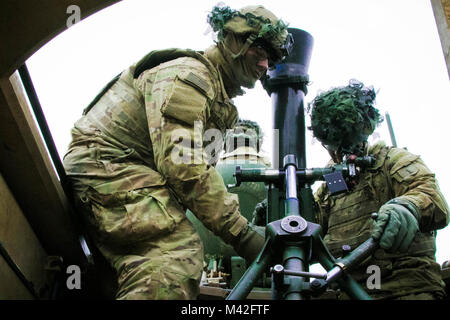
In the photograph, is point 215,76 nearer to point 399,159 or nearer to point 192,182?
point 192,182

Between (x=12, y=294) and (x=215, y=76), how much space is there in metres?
1.93

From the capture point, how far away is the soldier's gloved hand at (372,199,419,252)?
10.0 feet

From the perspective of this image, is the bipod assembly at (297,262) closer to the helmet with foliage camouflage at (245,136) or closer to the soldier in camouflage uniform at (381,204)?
the soldier in camouflage uniform at (381,204)

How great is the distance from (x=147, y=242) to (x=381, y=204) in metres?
2.25

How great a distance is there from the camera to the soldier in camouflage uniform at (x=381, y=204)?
3422mm

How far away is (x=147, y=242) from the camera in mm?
2963

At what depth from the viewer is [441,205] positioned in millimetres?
3811

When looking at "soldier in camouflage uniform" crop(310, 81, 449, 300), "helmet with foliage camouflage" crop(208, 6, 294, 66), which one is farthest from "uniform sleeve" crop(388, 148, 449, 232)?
"helmet with foliage camouflage" crop(208, 6, 294, 66)

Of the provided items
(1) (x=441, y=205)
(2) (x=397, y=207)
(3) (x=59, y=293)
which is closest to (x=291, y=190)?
(2) (x=397, y=207)

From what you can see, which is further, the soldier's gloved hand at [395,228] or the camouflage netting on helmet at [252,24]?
the camouflage netting on helmet at [252,24]

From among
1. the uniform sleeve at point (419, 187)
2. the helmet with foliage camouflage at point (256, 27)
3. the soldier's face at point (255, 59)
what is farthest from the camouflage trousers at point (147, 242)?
the uniform sleeve at point (419, 187)

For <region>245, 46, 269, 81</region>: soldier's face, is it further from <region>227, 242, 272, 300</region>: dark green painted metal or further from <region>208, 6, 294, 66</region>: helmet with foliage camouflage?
<region>227, 242, 272, 300</region>: dark green painted metal

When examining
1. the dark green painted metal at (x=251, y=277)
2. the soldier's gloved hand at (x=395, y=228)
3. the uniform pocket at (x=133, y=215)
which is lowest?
the dark green painted metal at (x=251, y=277)

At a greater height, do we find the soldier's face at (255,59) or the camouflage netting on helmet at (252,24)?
the camouflage netting on helmet at (252,24)
